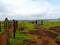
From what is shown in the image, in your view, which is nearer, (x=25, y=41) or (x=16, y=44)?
(x=16, y=44)

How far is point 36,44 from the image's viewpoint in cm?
2259

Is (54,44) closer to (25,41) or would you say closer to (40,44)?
(40,44)

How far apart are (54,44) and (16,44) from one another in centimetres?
444

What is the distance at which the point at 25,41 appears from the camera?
899 inches

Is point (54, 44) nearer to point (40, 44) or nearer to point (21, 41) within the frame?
point (40, 44)

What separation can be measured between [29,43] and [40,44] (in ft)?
4.56

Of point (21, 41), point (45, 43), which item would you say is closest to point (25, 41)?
point (21, 41)

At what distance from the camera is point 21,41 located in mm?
22266

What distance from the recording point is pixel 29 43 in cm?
2230

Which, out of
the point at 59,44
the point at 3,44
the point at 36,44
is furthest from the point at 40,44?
the point at 3,44

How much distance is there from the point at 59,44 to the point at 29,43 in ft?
11.5

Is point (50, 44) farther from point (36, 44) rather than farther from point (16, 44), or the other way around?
point (16, 44)

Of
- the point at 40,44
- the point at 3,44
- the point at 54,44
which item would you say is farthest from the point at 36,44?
the point at 3,44

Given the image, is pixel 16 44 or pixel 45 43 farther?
pixel 45 43
